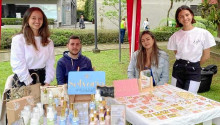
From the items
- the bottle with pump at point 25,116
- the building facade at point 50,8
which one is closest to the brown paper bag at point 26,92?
the bottle with pump at point 25,116

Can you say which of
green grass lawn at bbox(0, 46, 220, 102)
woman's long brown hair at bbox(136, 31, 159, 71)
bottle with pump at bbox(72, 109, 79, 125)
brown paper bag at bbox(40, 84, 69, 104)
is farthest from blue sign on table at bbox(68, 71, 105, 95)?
green grass lawn at bbox(0, 46, 220, 102)

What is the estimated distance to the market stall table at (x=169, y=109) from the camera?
1.64 m

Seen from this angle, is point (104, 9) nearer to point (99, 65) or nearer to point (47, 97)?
point (99, 65)

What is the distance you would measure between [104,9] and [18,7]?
28.7 feet

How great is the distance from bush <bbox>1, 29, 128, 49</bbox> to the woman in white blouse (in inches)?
280

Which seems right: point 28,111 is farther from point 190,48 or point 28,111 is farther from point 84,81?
point 190,48

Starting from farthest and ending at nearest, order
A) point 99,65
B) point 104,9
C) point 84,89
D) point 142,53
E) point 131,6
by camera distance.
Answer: point 104,9 < point 99,65 < point 131,6 < point 142,53 < point 84,89

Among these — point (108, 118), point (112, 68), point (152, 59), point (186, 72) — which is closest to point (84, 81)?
point (108, 118)

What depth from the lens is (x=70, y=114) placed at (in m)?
1.47

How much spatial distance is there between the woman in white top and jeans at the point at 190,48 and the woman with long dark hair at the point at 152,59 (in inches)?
6.4

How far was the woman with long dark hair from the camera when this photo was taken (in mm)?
2521

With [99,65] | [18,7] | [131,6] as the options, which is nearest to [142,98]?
[131,6]

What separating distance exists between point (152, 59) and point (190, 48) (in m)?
0.42

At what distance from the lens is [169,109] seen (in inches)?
70.8
